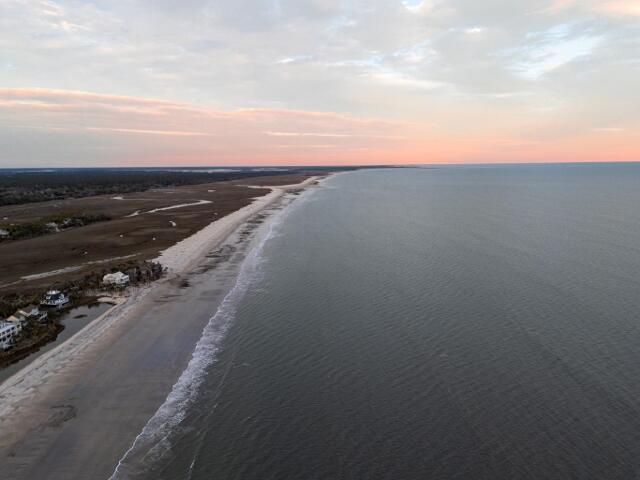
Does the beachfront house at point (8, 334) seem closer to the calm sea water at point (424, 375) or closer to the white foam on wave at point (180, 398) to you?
the white foam on wave at point (180, 398)

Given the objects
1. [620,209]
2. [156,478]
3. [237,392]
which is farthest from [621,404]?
[620,209]

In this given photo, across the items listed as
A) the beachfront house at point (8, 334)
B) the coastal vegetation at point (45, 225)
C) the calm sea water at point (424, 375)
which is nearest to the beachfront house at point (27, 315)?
the beachfront house at point (8, 334)

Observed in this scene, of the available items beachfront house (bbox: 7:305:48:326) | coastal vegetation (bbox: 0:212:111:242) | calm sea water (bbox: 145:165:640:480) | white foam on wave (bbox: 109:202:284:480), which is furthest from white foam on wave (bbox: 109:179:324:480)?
coastal vegetation (bbox: 0:212:111:242)

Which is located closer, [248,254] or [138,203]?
[248,254]

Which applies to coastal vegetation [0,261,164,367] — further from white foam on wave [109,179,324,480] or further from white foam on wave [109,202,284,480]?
white foam on wave [109,202,284,480]

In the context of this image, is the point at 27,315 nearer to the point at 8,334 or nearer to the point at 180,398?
the point at 8,334

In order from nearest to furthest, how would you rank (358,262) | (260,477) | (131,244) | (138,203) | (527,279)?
1. (260,477)
2. (527,279)
3. (358,262)
4. (131,244)
5. (138,203)

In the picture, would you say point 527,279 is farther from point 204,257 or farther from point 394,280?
point 204,257
